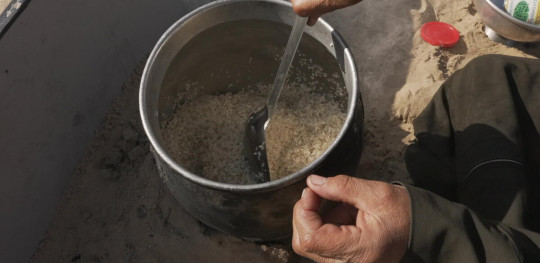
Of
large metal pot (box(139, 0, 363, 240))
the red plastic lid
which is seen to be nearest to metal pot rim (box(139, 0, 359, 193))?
large metal pot (box(139, 0, 363, 240))

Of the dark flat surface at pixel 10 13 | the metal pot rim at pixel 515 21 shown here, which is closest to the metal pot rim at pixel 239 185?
→ the dark flat surface at pixel 10 13

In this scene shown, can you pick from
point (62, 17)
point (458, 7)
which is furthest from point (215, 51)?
point (458, 7)

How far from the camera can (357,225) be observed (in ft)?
3.43

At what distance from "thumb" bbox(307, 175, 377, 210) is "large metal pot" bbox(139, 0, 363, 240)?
0.06 meters

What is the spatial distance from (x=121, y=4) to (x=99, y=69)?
0.27 m

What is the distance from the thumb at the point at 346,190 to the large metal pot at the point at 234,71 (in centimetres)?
6

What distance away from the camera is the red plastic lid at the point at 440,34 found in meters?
2.04

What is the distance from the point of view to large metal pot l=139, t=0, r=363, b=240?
1143 mm

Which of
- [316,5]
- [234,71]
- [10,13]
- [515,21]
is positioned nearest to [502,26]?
[515,21]

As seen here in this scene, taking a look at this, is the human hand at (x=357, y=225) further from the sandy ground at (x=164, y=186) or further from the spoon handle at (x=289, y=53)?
the sandy ground at (x=164, y=186)

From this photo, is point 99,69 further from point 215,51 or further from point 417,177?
point 417,177

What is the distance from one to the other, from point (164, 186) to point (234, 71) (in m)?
0.49

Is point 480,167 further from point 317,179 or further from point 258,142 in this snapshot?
point 258,142

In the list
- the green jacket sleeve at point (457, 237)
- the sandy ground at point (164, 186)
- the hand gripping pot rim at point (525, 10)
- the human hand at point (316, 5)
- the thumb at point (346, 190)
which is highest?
the human hand at point (316, 5)
